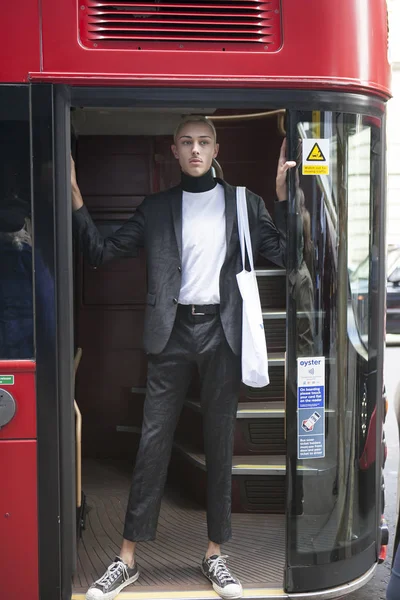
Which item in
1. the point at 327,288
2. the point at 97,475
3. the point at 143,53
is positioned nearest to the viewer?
the point at 143,53

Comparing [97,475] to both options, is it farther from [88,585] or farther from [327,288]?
[327,288]

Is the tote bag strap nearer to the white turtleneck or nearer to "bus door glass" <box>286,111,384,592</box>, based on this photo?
the white turtleneck

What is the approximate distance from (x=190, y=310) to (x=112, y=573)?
3.43 feet

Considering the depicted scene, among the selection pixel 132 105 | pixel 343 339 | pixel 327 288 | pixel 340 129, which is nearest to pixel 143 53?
pixel 132 105

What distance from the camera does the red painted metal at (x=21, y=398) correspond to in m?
2.83

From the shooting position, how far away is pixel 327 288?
2.99 m

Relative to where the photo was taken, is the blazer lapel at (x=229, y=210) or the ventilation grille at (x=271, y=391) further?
the ventilation grille at (x=271, y=391)

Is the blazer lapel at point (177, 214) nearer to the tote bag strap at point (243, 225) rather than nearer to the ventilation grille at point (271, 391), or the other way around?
the tote bag strap at point (243, 225)

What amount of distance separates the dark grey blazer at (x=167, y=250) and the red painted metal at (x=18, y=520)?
68 centimetres

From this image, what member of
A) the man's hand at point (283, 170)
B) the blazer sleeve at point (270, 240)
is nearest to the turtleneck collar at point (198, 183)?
the blazer sleeve at point (270, 240)

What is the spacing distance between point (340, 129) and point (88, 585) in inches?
76.9

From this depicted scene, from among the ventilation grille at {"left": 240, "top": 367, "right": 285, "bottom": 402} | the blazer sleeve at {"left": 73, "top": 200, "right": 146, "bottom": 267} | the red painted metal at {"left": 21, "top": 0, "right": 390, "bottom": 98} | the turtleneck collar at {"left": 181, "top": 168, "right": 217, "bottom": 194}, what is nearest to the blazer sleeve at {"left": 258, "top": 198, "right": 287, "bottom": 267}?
the turtleneck collar at {"left": 181, "top": 168, "right": 217, "bottom": 194}

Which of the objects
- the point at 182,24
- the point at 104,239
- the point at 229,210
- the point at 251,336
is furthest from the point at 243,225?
the point at 182,24

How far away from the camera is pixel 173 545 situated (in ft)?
12.0
